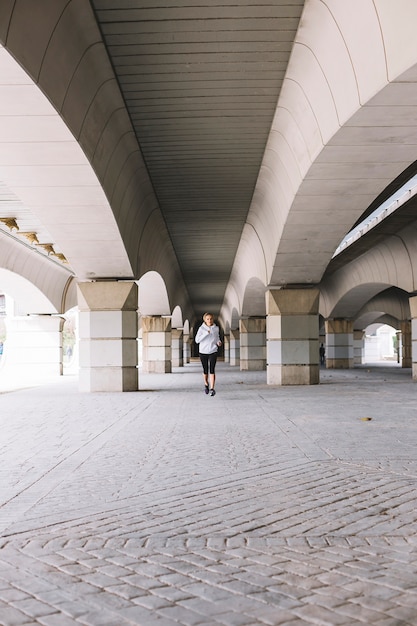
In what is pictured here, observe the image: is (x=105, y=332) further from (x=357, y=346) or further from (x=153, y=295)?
(x=357, y=346)

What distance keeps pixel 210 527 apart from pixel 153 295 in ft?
77.7

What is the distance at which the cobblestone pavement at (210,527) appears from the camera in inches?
122

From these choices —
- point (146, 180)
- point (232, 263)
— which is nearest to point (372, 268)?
point (232, 263)

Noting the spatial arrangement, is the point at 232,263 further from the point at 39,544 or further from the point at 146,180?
the point at 39,544

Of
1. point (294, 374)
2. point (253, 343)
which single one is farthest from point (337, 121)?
point (253, 343)

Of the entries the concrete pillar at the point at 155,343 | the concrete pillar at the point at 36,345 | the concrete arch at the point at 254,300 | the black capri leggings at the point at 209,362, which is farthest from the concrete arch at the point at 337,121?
the concrete pillar at the point at 36,345

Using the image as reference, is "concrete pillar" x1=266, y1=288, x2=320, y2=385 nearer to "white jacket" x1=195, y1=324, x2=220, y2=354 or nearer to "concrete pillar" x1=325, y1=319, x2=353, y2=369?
"white jacket" x1=195, y1=324, x2=220, y2=354

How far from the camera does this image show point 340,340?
122 feet

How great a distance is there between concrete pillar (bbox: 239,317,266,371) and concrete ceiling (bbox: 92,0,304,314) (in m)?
16.2

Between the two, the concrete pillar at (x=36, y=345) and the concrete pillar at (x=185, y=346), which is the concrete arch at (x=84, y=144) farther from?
the concrete pillar at (x=185, y=346)

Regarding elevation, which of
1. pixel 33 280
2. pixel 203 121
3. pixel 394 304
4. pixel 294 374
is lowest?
pixel 294 374

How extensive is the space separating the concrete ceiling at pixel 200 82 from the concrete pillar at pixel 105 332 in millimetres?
2869

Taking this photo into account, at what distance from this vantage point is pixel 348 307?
116 feet

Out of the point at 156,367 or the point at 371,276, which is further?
the point at 156,367
